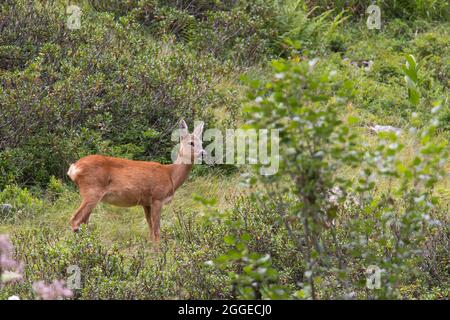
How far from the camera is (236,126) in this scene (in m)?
10.6

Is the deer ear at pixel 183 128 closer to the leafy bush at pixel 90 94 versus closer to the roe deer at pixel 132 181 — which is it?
the roe deer at pixel 132 181

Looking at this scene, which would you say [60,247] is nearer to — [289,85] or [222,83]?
[289,85]

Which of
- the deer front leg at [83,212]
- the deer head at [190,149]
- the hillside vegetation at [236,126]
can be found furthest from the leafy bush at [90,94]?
the deer front leg at [83,212]

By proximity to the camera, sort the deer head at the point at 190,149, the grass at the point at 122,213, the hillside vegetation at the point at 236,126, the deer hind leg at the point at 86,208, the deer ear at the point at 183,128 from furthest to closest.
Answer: the deer head at the point at 190,149 → the deer ear at the point at 183,128 → the grass at the point at 122,213 → the deer hind leg at the point at 86,208 → the hillside vegetation at the point at 236,126

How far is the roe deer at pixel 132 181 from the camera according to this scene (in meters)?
8.22

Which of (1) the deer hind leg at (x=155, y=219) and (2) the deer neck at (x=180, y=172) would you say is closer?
(1) the deer hind leg at (x=155, y=219)

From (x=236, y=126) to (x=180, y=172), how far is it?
183cm

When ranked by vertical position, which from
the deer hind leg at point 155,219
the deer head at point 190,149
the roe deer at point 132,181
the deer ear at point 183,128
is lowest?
the deer hind leg at point 155,219

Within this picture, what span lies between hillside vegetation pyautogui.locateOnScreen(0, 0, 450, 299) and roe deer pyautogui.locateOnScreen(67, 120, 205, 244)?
248 millimetres

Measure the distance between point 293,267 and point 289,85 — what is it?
280 cm

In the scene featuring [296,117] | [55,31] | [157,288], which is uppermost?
[55,31]
